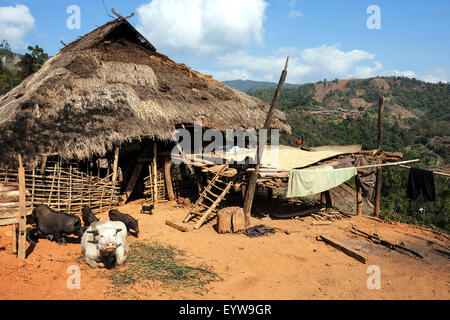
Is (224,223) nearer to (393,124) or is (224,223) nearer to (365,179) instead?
(365,179)

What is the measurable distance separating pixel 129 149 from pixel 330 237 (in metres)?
7.71

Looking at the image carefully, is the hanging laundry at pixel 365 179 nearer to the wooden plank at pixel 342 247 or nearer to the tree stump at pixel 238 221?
the wooden plank at pixel 342 247

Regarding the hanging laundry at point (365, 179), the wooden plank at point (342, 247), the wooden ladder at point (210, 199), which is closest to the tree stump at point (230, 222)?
the wooden ladder at point (210, 199)

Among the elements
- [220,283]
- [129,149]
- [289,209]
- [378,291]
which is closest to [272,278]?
[220,283]

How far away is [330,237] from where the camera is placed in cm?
766

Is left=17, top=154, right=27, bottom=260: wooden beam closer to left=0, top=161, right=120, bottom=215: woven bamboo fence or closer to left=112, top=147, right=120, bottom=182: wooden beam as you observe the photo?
left=0, top=161, right=120, bottom=215: woven bamboo fence

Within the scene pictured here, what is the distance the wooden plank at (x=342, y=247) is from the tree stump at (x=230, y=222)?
2.17 meters

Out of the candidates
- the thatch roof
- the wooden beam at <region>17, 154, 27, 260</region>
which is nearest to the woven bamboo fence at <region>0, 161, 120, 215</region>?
the thatch roof

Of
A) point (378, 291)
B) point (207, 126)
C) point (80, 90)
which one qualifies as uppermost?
point (80, 90)

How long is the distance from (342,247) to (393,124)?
44126mm

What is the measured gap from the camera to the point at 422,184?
856 centimetres

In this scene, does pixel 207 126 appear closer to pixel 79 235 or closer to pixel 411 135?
pixel 79 235

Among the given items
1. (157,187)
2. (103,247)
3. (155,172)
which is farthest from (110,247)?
(157,187)

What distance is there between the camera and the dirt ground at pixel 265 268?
4770 millimetres
